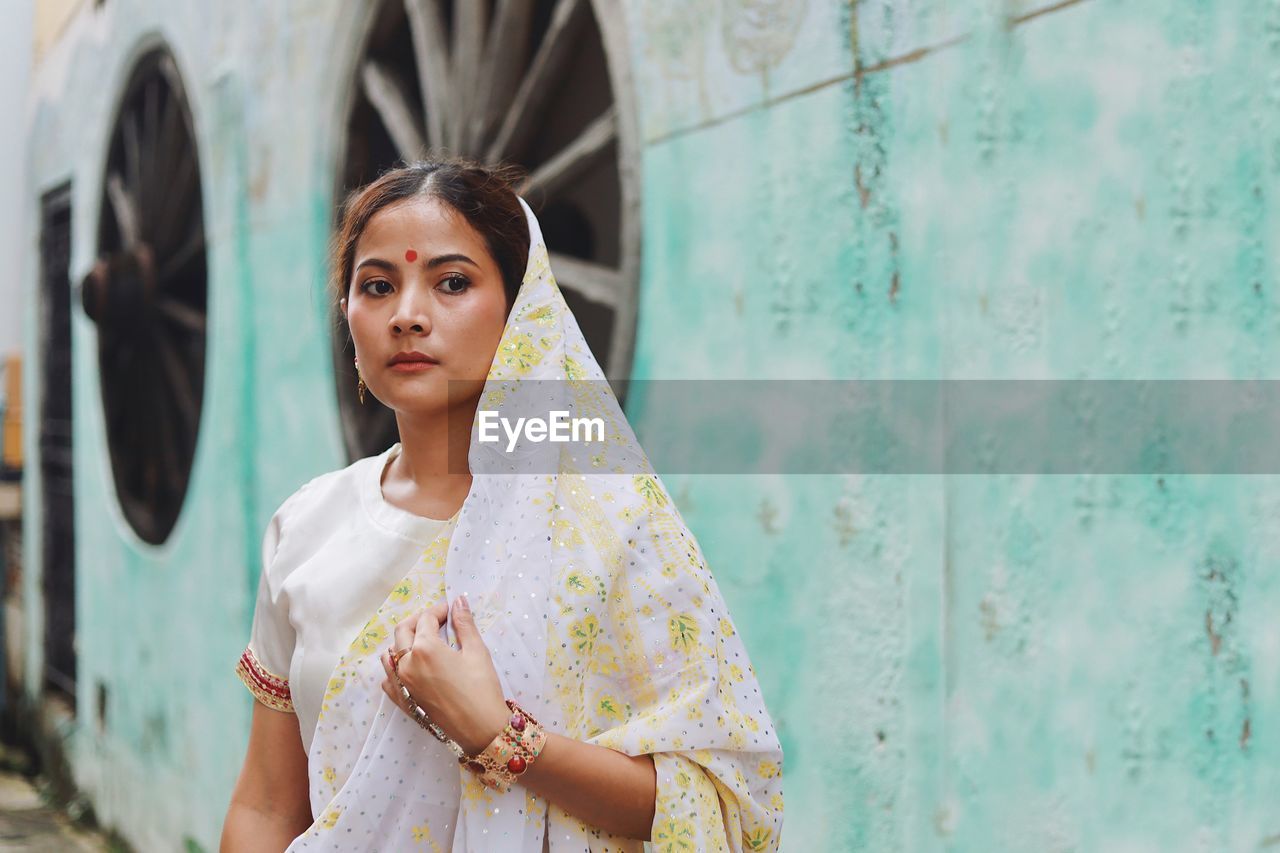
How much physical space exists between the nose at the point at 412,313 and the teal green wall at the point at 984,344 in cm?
77

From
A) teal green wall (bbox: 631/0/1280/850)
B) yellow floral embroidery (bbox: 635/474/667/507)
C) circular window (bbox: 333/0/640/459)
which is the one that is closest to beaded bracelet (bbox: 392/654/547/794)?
yellow floral embroidery (bbox: 635/474/667/507)

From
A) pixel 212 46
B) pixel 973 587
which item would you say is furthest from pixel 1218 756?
pixel 212 46

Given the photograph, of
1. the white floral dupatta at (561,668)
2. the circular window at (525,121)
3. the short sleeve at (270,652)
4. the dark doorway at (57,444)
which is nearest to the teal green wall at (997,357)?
the circular window at (525,121)

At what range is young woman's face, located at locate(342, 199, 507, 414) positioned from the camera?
4.52 ft

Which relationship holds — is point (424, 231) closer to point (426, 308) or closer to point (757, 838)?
point (426, 308)

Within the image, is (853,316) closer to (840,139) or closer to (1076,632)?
(840,139)

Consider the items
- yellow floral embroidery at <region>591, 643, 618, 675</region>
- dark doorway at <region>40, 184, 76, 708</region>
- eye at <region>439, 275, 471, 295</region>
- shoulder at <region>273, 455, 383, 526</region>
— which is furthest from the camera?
dark doorway at <region>40, 184, 76, 708</region>

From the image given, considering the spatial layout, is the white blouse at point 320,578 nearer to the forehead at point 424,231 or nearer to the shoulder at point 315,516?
the shoulder at point 315,516

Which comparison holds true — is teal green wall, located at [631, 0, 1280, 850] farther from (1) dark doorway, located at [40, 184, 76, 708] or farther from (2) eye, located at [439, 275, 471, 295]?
(1) dark doorway, located at [40, 184, 76, 708]

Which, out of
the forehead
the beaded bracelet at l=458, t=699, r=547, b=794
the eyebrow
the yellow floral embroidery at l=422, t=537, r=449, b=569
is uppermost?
the forehead

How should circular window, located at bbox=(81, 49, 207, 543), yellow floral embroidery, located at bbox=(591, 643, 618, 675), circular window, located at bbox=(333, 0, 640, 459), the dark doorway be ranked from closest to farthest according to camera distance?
yellow floral embroidery, located at bbox=(591, 643, 618, 675) → circular window, located at bbox=(333, 0, 640, 459) → circular window, located at bbox=(81, 49, 207, 543) → the dark doorway

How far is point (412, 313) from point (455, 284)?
63 millimetres

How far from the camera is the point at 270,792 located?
4.78ft

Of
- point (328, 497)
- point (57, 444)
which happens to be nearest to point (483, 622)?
point (328, 497)
